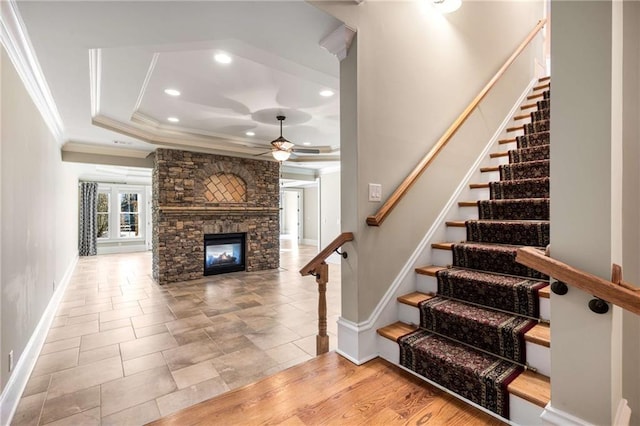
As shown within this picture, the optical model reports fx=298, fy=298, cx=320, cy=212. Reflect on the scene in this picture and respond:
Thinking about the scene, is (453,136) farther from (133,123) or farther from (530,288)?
(133,123)

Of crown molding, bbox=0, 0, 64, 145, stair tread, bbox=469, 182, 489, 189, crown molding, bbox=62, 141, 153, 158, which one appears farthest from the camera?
crown molding, bbox=62, 141, 153, 158

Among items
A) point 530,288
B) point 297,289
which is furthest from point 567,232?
point 297,289

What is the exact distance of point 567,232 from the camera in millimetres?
1178

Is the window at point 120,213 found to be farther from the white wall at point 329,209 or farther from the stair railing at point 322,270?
the stair railing at point 322,270

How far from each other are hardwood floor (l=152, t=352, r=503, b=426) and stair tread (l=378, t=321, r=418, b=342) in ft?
0.68

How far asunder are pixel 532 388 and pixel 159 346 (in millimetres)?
3072

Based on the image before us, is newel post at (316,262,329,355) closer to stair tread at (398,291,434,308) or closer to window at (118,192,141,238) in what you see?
stair tread at (398,291,434,308)

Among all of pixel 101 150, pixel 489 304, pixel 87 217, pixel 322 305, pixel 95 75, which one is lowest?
pixel 322 305

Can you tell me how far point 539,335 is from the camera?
1572 mm

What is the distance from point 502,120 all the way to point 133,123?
5.00 meters

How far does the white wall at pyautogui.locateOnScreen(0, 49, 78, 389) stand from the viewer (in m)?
2.00

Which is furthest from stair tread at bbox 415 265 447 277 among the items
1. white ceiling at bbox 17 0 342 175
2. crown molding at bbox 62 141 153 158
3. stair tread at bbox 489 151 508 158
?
crown molding at bbox 62 141 153 158

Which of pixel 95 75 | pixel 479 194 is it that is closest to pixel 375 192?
pixel 479 194

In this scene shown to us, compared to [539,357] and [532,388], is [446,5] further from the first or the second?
[532,388]
